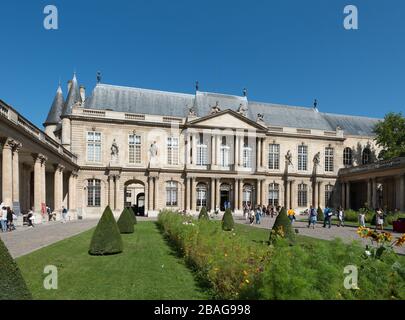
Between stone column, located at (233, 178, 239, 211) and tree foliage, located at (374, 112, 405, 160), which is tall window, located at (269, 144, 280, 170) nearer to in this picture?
stone column, located at (233, 178, 239, 211)

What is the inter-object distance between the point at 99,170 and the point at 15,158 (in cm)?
1695

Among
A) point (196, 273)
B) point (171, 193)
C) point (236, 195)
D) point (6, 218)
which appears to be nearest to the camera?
Result: point (196, 273)

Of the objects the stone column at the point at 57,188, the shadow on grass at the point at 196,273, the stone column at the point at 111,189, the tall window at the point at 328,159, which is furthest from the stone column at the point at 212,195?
the shadow on grass at the point at 196,273

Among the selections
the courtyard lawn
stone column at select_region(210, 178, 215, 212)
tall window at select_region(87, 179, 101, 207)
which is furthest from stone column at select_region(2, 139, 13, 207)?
stone column at select_region(210, 178, 215, 212)

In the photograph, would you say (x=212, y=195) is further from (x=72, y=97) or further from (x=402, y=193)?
(x=72, y=97)

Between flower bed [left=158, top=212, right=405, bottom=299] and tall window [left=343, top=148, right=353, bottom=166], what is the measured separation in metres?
39.7

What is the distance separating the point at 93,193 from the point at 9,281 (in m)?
32.3

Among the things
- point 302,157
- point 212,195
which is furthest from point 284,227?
point 302,157

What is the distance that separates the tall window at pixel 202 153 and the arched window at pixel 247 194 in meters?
6.11

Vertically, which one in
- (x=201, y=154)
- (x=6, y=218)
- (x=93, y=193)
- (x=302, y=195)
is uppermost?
(x=201, y=154)

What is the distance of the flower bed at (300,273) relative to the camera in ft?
13.1

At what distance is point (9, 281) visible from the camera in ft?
13.3

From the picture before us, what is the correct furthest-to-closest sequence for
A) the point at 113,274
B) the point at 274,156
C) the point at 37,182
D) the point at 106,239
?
the point at 274,156 → the point at 37,182 → the point at 106,239 → the point at 113,274

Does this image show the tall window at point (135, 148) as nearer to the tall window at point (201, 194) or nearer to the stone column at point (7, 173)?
the tall window at point (201, 194)
